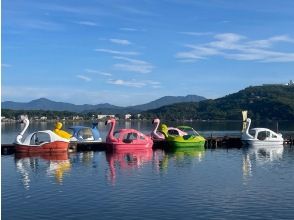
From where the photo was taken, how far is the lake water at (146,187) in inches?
1076

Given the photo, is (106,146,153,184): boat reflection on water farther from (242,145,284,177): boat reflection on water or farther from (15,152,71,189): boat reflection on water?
(242,145,284,177): boat reflection on water

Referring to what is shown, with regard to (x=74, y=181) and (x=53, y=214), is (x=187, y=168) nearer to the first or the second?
(x=74, y=181)

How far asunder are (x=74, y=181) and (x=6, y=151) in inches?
1017

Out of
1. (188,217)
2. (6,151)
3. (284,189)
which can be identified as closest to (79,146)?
(6,151)

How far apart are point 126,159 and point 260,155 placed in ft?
57.9

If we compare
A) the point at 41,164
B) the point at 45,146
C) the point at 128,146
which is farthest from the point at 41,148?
the point at 128,146

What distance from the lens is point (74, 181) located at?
123ft

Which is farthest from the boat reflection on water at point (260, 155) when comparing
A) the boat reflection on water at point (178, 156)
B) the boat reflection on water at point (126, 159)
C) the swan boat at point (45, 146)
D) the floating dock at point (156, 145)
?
the swan boat at point (45, 146)

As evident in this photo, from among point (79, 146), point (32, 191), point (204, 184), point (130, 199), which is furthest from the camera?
point (79, 146)

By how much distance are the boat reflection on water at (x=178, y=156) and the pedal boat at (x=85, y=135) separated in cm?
998

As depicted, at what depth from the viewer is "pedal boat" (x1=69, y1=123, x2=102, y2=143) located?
6719 centimetres

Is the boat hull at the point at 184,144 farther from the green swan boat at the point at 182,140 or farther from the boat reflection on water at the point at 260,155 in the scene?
the boat reflection on water at the point at 260,155

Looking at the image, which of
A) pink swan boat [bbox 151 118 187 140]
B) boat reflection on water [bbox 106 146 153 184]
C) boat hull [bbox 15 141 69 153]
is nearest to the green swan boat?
pink swan boat [bbox 151 118 187 140]

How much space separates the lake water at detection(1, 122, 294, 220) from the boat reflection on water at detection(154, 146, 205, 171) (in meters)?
0.12
